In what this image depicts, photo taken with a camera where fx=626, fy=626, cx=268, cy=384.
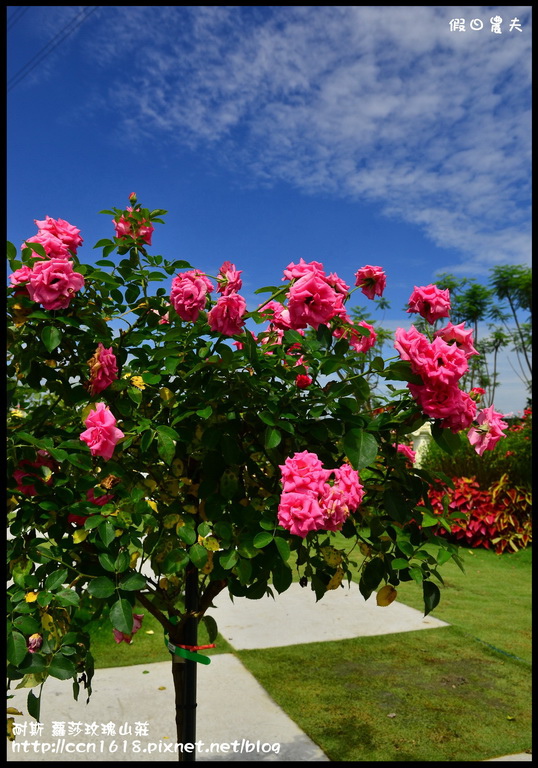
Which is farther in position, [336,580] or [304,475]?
[336,580]

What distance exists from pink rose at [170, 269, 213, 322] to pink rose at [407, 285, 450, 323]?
64 cm

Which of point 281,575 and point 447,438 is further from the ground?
point 447,438

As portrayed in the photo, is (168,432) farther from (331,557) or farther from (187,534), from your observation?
(331,557)

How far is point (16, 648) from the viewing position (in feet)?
5.57

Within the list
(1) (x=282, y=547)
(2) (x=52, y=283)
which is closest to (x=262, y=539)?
(1) (x=282, y=547)

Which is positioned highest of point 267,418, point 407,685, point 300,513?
point 267,418

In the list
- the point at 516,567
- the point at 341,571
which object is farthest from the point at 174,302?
the point at 516,567

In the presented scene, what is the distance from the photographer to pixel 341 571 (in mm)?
2027

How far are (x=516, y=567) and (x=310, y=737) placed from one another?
17.1 feet

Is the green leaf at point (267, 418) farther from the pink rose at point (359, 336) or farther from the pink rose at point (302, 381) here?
the pink rose at point (359, 336)

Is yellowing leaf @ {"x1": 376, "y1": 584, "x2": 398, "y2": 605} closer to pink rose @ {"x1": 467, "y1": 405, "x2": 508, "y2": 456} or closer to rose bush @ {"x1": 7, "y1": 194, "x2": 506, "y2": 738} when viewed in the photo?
rose bush @ {"x1": 7, "y1": 194, "x2": 506, "y2": 738}

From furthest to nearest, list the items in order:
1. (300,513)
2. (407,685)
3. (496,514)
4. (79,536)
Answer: (496,514)
(407,685)
(79,536)
(300,513)

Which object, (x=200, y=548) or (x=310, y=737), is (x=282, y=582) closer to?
(x=200, y=548)

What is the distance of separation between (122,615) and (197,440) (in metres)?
0.54
